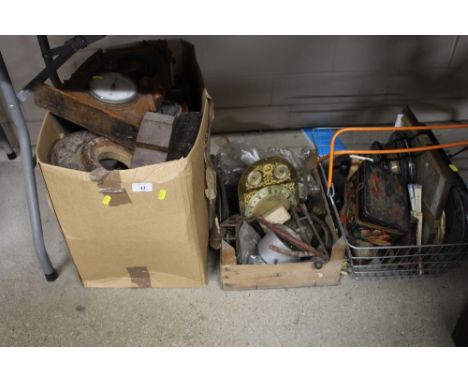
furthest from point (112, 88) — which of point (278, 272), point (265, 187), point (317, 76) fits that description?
point (317, 76)

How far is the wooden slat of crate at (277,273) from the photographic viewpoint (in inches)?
48.6

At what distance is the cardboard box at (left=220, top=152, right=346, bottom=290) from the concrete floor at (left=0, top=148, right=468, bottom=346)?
34 millimetres

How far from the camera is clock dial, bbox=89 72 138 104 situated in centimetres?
123

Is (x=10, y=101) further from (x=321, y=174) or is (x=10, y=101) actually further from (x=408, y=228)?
(x=408, y=228)

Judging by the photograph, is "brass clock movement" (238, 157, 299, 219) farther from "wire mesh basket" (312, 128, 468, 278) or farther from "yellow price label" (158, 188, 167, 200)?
"yellow price label" (158, 188, 167, 200)

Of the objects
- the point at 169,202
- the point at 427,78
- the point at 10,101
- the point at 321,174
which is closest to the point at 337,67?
the point at 427,78

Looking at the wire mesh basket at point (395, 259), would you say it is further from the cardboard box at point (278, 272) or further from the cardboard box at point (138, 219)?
the cardboard box at point (138, 219)

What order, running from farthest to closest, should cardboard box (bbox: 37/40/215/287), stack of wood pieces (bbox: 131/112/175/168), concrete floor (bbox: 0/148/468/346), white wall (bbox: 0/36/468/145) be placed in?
white wall (bbox: 0/36/468/145), concrete floor (bbox: 0/148/468/346), stack of wood pieces (bbox: 131/112/175/168), cardboard box (bbox: 37/40/215/287)

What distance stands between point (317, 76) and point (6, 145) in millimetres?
1384

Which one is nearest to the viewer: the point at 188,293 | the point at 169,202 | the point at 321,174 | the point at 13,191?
the point at 169,202

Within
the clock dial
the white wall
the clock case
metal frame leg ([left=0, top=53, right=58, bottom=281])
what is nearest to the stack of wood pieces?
the clock case

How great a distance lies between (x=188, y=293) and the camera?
133 cm

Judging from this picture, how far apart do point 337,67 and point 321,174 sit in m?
0.60

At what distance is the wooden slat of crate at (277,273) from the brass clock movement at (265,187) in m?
0.19
